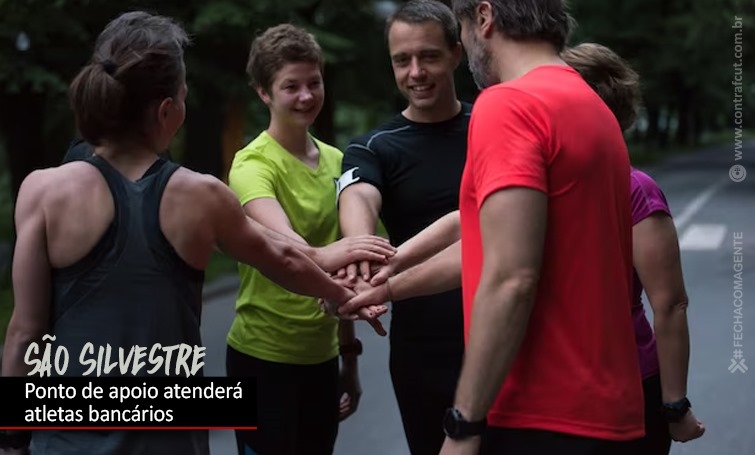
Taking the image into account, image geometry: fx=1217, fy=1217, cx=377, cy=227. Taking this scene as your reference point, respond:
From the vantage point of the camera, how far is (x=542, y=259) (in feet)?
8.21

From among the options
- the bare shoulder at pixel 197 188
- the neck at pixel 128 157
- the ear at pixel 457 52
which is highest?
the ear at pixel 457 52

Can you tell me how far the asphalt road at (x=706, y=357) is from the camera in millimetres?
6875

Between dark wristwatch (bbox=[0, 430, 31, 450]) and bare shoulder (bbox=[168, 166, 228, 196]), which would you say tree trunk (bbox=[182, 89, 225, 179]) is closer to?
dark wristwatch (bbox=[0, 430, 31, 450])

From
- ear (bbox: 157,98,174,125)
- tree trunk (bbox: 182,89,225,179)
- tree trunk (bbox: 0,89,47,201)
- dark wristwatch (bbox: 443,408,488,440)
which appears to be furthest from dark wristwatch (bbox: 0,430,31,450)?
tree trunk (bbox: 182,89,225,179)

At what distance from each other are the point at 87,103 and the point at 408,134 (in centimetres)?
139

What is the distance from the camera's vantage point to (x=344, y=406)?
4.64 meters

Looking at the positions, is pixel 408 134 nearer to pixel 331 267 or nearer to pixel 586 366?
pixel 331 267

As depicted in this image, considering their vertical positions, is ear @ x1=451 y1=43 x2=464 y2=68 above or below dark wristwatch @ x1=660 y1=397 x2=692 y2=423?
above

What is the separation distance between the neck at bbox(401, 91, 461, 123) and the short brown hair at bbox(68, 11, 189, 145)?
125cm

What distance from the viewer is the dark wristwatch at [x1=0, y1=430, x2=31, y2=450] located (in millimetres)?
2855

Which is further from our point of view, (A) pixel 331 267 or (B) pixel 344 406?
(B) pixel 344 406

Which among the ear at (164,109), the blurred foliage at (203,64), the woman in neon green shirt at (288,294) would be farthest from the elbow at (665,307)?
the blurred foliage at (203,64)

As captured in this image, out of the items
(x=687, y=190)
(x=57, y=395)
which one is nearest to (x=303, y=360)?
(x=57, y=395)
